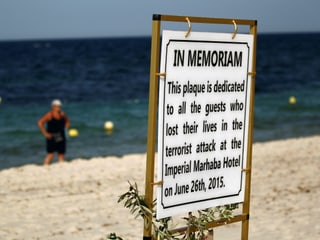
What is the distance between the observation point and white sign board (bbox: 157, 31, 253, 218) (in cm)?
370

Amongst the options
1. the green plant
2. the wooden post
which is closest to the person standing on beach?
the green plant

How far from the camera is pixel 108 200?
9.21 meters

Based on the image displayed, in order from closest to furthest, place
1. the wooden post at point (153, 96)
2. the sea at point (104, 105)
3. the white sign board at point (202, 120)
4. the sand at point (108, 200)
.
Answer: the wooden post at point (153, 96) < the white sign board at point (202, 120) < the sand at point (108, 200) < the sea at point (104, 105)

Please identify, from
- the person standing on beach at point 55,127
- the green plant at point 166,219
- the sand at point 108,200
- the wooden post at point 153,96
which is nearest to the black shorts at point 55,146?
the person standing on beach at point 55,127

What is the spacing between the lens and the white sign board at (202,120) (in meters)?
3.70

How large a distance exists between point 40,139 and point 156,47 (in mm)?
15514

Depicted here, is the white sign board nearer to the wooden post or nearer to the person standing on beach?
the wooden post

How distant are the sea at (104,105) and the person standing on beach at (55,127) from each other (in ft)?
5.30

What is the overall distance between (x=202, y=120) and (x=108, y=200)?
217 inches

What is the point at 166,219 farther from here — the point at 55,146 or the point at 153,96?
the point at 55,146

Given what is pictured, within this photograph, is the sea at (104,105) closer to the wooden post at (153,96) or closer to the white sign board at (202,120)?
the white sign board at (202,120)

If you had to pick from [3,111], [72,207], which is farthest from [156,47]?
[3,111]

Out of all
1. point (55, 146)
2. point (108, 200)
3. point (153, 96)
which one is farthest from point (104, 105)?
point (153, 96)

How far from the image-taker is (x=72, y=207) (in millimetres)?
8781
